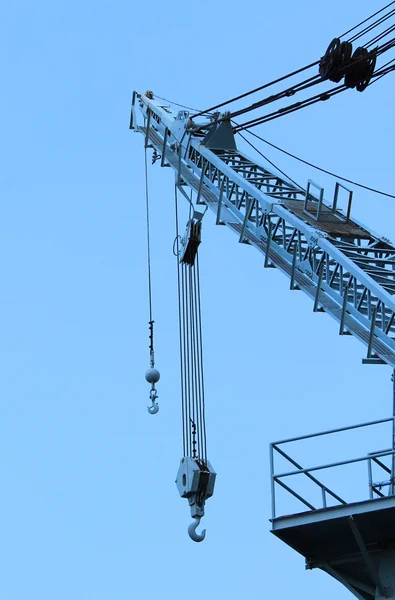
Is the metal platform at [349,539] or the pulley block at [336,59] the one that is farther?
the pulley block at [336,59]

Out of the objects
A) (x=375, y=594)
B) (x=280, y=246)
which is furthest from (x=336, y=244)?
(x=375, y=594)

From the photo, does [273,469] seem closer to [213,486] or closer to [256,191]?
[213,486]

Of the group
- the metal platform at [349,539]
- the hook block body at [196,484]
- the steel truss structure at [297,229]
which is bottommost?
the metal platform at [349,539]

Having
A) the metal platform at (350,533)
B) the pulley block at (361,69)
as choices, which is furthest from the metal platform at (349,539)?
the pulley block at (361,69)

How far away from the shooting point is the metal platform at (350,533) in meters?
47.0

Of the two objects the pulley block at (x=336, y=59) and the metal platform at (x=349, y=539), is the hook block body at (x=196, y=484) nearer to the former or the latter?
the metal platform at (x=349, y=539)

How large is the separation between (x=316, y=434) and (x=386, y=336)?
14.6ft

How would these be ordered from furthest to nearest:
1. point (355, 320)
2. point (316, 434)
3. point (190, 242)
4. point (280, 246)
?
point (190, 242) → point (280, 246) → point (355, 320) → point (316, 434)

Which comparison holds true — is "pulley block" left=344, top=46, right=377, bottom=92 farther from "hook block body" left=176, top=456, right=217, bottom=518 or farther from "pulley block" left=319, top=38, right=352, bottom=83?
"hook block body" left=176, top=456, right=217, bottom=518

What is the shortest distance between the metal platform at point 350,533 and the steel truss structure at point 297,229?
15.2ft

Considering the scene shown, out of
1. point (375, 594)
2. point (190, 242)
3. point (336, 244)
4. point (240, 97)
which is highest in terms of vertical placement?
point (240, 97)

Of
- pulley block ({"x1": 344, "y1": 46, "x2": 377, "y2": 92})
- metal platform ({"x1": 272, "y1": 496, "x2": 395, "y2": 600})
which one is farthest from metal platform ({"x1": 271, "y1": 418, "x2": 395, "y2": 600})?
pulley block ({"x1": 344, "y1": 46, "x2": 377, "y2": 92})

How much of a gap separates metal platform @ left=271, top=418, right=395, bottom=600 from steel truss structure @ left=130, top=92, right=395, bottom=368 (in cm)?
462

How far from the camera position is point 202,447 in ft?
189
